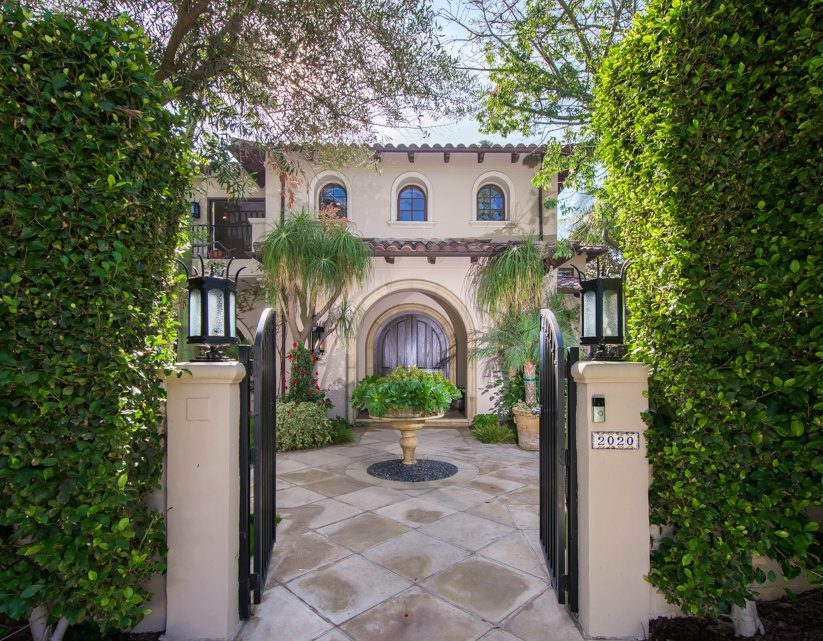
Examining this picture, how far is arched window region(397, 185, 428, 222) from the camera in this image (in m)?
10.8

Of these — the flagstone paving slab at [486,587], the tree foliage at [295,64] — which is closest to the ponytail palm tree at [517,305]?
the tree foliage at [295,64]

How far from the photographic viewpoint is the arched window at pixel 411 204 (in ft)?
35.5

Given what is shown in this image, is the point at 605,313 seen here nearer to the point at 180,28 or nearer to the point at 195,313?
the point at 195,313

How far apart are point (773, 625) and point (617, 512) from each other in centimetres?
102

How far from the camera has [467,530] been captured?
4.20 metres

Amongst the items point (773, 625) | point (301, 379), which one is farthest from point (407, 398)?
point (773, 625)

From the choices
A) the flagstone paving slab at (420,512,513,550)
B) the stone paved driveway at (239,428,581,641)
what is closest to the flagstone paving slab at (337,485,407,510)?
the stone paved driveway at (239,428,581,641)

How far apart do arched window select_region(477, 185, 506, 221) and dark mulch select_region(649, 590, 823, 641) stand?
9122mm

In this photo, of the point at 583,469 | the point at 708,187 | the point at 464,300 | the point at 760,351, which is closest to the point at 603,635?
the point at 583,469

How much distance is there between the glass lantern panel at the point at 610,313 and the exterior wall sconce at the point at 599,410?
1.64ft

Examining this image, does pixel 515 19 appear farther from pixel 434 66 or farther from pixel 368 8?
pixel 368 8

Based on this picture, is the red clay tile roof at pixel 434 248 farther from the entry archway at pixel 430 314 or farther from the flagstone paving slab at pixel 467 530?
the flagstone paving slab at pixel 467 530

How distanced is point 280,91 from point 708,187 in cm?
488

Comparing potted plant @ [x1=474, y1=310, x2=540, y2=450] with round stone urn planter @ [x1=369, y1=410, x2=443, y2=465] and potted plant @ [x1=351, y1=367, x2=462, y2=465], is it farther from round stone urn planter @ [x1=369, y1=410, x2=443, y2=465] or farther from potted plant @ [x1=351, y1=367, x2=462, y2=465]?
round stone urn planter @ [x1=369, y1=410, x2=443, y2=465]
